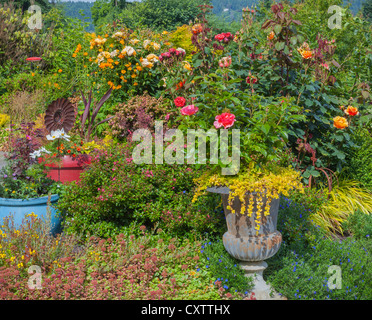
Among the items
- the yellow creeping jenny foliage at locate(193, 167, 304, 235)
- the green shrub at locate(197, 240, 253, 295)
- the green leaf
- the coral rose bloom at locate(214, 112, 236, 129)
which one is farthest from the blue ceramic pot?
the green leaf

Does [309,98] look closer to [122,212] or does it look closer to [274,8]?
[274,8]

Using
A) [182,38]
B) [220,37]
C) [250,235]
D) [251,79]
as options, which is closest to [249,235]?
[250,235]

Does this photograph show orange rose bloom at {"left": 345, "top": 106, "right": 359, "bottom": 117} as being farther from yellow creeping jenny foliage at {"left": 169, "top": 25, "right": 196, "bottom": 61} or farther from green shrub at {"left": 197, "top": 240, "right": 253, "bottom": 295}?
yellow creeping jenny foliage at {"left": 169, "top": 25, "right": 196, "bottom": 61}

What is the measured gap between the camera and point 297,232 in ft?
11.4

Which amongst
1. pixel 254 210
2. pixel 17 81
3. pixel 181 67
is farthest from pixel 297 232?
pixel 17 81

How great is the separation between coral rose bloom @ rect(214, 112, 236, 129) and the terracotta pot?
0.43 meters

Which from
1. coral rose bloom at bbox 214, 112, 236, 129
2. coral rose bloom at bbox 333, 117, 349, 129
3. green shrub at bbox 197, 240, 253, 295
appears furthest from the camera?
coral rose bloom at bbox 333, 117, 349, 129

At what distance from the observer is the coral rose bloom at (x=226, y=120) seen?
2684 millimetres

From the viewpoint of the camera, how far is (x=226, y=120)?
8.82 feet

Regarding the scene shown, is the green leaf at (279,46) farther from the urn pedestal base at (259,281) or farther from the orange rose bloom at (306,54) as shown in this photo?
the urn pedestal base at (259,281)

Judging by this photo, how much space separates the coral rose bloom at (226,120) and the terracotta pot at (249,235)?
0.43 m

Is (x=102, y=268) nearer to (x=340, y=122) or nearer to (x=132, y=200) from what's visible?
(x=132, y=200)

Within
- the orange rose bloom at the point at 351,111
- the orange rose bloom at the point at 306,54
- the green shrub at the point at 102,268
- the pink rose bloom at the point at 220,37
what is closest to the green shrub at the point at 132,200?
the green shrub at the point at 102,268

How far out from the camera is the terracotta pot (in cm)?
286
